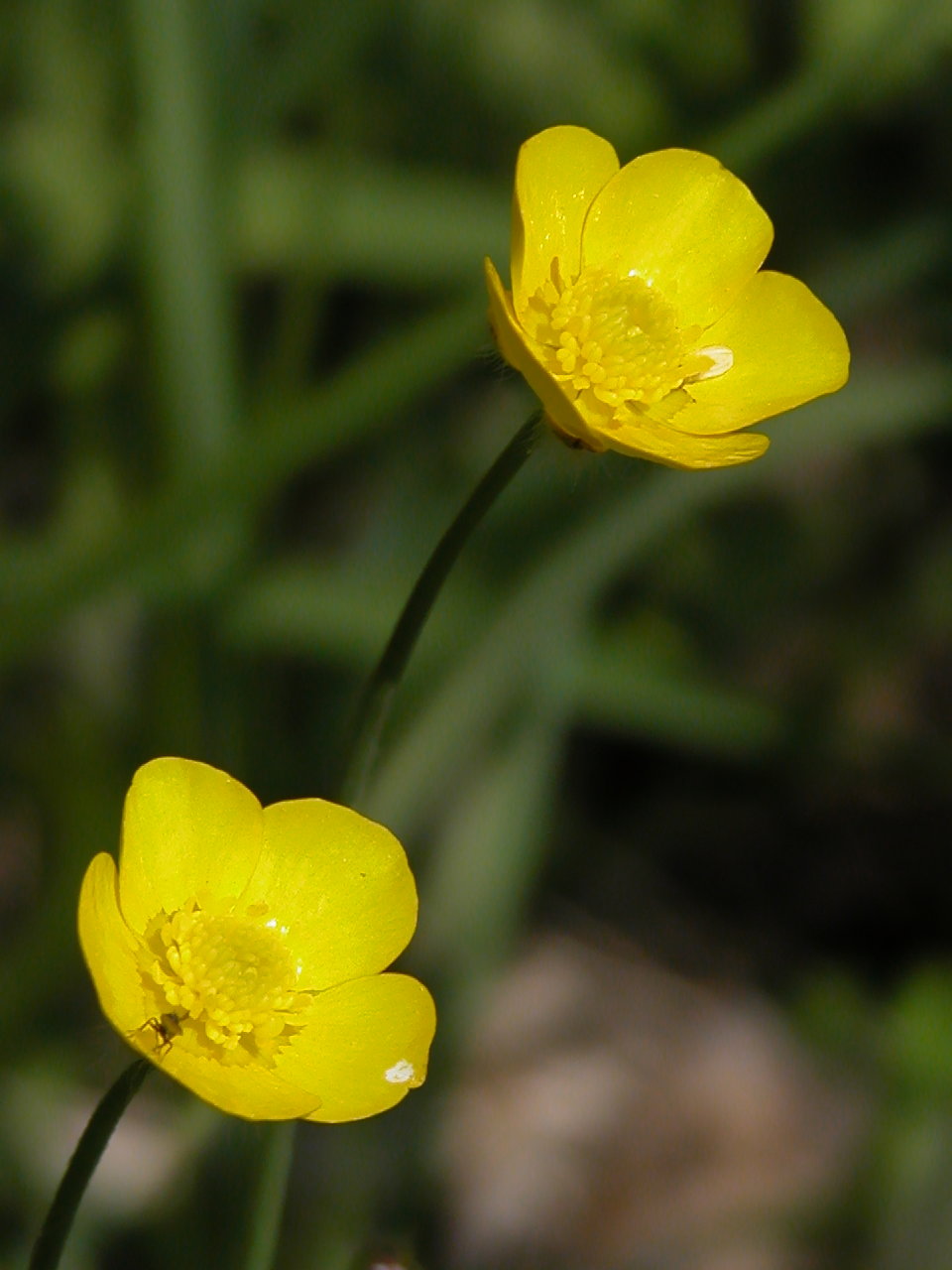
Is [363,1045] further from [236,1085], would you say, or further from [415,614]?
[415,614]

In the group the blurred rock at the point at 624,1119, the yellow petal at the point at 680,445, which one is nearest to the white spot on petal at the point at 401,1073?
the yellow petal at the point at 680,445

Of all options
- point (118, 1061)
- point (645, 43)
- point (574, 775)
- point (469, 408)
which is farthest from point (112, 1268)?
point (645, 43)

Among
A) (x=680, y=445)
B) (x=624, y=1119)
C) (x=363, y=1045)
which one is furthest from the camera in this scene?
(x=624, y=1119)

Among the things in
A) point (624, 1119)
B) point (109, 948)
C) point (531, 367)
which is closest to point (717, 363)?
point (531, 367)

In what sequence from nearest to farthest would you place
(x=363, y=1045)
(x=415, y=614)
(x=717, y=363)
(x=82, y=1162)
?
(x=82, y=1162) < (x=415, y=614) < (x=363, y=1045) < (x=717, y=363)

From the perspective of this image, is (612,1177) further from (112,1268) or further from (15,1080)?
(15,1080)

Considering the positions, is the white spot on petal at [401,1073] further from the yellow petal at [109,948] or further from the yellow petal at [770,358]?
the yellow petal at [770,358]
